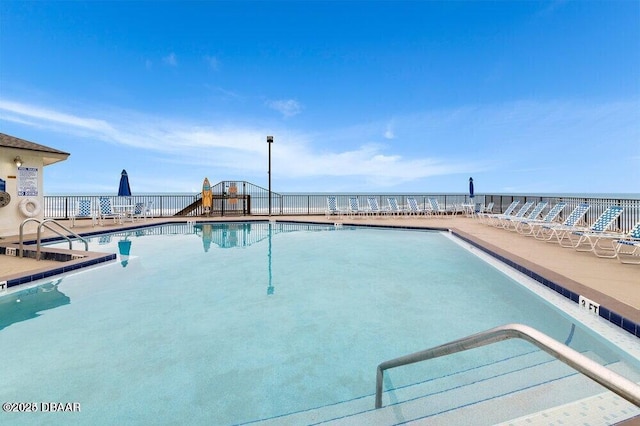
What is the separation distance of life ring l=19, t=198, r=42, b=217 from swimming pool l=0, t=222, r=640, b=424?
4152 millimetres

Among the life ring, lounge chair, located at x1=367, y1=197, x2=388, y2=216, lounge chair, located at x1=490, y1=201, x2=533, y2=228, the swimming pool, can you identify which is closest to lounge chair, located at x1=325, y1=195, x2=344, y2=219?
lounge chair, located at x1=367, y1=197, x2=388, y2=216

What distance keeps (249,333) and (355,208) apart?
11.8 m

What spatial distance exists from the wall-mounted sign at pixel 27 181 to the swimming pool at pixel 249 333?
4.31m

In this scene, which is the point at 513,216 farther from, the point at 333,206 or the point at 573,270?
the point at 333,206

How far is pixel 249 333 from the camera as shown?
3.10 meters

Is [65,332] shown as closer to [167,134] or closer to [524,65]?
[524,65]

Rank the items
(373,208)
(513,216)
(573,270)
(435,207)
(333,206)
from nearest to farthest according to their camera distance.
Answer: (573,270), (513,216), (333,206), (373,208), (435,207)

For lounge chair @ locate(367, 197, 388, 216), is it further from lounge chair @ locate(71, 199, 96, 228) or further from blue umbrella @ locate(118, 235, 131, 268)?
lounge chair @ locate(71, 199, 96, 228)

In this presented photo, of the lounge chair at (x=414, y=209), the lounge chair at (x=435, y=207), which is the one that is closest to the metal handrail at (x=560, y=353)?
the lounge chair at (x=414, y=209)

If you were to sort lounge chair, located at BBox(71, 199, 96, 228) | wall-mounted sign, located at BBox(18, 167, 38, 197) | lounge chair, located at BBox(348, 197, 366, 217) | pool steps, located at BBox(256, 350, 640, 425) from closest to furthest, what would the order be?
pool steps, located at BBox(256, 350, 640, 425) < wall-mounted sign, located at BBox(18, 167, 38, 197) < lounge chair, located at BBox(71, 199, 96, 228) < lounge chair, located at BBox(348, 197, 366, 217)

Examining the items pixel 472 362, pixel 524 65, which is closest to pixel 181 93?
pixel 524 65

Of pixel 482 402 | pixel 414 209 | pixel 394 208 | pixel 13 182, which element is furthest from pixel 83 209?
pixel 414 209

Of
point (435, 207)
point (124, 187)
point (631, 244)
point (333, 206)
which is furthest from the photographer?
point (435, 207)

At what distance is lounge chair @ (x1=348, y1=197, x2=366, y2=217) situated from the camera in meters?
14.3
